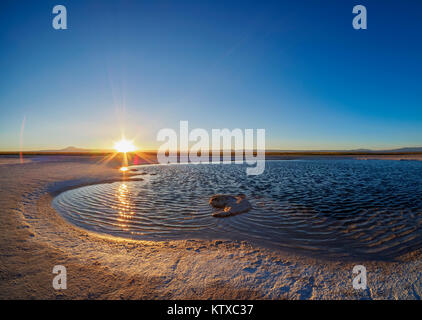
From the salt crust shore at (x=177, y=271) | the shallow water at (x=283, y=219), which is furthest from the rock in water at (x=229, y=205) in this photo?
the salt crust shore at (x=177, y=271)

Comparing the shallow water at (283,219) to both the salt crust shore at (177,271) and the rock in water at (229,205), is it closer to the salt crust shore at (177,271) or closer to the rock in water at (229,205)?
the rock in water at (229,205)

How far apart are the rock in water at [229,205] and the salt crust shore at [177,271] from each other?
9.13ft

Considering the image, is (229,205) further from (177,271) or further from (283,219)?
(177,271)

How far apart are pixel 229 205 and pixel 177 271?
5.92 metres

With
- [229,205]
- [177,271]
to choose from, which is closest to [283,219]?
[229,205]

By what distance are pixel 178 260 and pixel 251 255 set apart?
2254mm

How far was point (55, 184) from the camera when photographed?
1580cm

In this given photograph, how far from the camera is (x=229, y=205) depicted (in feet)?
33.5

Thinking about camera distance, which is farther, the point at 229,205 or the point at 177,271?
the point at 229,205

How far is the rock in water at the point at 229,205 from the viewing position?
30.5 feet
